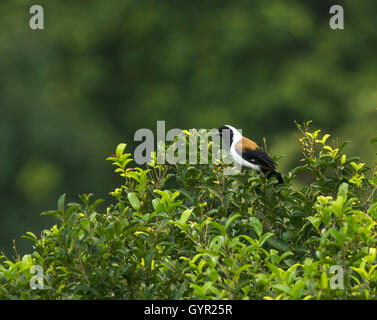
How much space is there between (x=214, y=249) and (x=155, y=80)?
15.7 metres

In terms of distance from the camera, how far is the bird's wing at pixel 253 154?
17.1 feet

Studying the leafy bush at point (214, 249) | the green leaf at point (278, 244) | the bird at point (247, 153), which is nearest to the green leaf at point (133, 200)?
the leafy bush at point (214, 249)

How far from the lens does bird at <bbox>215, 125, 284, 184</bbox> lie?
508 centimetres

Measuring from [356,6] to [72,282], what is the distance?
17.9 metres

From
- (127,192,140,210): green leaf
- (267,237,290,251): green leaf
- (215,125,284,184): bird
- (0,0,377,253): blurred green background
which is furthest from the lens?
(0,0,377,253): blurred green background

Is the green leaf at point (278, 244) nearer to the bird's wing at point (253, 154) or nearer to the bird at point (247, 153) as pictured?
the bird at point (247, 153)

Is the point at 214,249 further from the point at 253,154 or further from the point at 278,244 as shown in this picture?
the point at 253,154

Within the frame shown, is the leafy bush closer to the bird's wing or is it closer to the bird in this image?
the bird

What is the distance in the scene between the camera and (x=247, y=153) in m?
5.82

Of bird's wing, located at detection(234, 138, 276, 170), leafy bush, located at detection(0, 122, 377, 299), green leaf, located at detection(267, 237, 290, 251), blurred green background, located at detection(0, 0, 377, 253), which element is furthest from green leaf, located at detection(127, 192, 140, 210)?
blurred green background, located at detection(0, 0, 377, 253)

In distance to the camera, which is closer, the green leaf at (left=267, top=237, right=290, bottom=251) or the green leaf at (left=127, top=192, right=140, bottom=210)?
the green leaf at (left=267, top=237, right=290, bottom=251)

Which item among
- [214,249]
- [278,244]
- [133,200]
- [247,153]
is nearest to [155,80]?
[247,153]

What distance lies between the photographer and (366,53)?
18969mm
